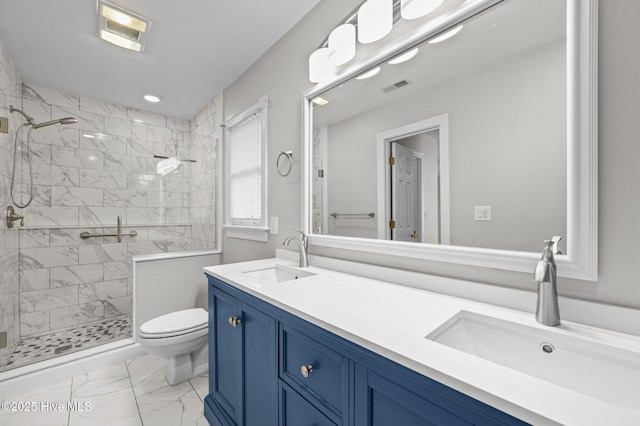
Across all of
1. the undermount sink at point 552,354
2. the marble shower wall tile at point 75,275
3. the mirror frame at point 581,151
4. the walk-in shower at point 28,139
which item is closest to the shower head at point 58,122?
the walk-in shower at point 28,139

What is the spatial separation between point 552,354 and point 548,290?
163 mm

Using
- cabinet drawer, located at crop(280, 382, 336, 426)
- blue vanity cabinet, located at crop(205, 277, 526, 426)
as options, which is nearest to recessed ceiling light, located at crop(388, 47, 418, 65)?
blue vanity cabinet, located at crop(205, 277, 526, 426)

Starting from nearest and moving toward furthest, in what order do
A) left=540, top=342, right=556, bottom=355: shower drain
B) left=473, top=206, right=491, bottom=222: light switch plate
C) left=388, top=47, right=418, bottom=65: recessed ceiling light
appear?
left=540, top=342, right=556, bottom=355: shower drain
left=473, top=206, right=491, bottom=222: light switch plate
left=388, top=47, right=418, bottom=65: recessed ceiling light

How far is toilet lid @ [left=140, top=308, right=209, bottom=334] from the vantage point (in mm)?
1775

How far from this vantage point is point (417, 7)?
1117 mm

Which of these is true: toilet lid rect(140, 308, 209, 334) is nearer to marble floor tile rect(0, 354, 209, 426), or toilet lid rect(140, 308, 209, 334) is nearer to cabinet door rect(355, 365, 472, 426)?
marble floor tile rect(0, 354, 209, 426)

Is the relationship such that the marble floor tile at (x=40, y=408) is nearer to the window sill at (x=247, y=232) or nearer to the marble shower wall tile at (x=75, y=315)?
the marble shower wall tile at (x=75, y=315)

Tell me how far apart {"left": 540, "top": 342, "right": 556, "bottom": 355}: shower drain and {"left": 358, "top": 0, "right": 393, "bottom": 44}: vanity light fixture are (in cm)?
132

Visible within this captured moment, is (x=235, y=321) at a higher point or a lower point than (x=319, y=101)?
lower

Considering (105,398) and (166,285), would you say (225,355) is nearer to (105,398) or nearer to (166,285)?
(105,398)

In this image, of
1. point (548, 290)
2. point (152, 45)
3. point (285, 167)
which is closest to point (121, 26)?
point (152, 45)

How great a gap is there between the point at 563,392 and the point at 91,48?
3.10m

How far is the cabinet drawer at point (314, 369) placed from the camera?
0.77 metres

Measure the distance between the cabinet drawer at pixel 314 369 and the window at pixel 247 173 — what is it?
1.23m
